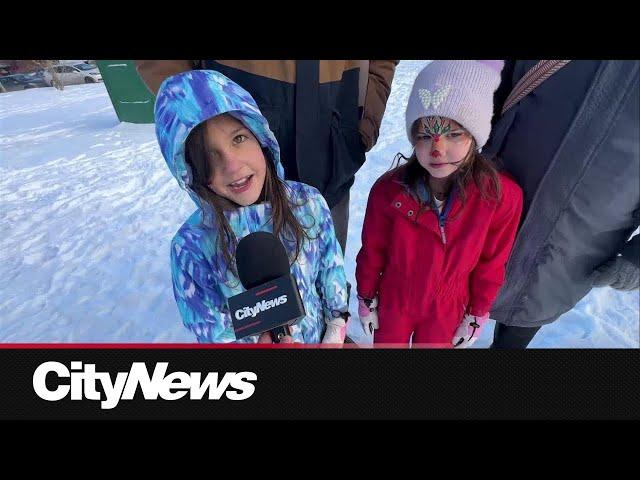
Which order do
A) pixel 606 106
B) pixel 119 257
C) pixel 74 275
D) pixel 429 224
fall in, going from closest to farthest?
pixel 606 106, pixel 429 224, pixel 74 275, pixel 119 257

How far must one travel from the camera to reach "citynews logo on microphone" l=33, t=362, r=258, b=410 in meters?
0.93

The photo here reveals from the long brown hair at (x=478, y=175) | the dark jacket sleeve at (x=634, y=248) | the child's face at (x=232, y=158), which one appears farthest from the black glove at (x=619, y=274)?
the child's face at (x=232, y=158)

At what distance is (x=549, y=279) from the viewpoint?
1.14 metres

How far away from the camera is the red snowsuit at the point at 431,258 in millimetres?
999

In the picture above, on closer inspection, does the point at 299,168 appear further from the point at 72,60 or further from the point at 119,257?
the point at 119,257

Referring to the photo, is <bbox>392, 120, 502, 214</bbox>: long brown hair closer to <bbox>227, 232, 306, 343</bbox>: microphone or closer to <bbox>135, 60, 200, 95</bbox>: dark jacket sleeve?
<bbox>227, 232, 306, 343</bbox>: microphone

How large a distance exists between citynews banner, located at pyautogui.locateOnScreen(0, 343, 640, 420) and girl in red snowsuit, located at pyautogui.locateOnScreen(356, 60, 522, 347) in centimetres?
22

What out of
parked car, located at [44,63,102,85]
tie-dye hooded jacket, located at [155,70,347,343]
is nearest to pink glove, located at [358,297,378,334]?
tie-dye hooded jacket, located at [155,70,347,343]

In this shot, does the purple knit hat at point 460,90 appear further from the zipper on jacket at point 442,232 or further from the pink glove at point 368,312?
the pink glove at point 368,312

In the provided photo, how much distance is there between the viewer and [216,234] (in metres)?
0.92

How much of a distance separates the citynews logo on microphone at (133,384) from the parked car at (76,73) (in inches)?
33.7

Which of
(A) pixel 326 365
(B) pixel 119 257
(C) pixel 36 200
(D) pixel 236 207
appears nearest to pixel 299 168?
(D) pixel 236 207

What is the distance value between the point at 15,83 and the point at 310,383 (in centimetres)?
125

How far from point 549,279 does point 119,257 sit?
2386 millimetres
